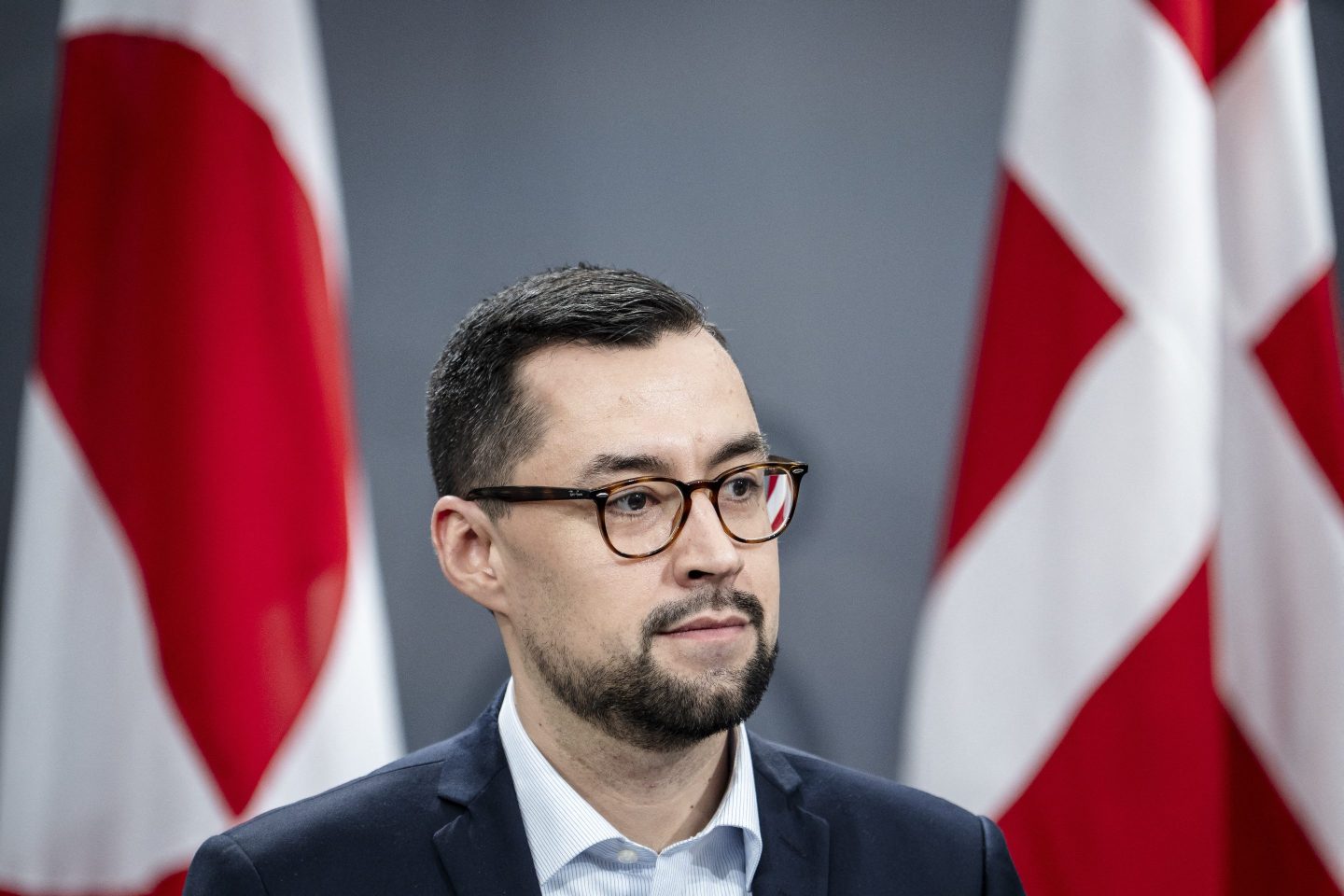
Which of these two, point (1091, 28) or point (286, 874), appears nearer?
point (286, 874)

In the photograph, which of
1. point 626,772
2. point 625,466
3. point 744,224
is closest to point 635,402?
point 625,466

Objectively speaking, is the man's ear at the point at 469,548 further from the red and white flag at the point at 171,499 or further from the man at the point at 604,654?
the red and white flag at the point at 171,499

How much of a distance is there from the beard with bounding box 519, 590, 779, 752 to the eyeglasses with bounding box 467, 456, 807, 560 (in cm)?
6

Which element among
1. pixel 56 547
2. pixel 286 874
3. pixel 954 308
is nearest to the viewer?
pixel 286 874

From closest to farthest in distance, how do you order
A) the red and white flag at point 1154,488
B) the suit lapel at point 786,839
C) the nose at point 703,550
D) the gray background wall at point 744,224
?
the nose at point 703,550, the suit lapel at point 786,839, the red and white flag at point 1154,488, the gray background wall at point 744,224

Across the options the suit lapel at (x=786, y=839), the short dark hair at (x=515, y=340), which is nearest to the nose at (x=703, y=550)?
the short dark hair at (x=515, y=340)

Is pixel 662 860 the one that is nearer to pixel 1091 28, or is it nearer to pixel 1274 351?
pixel 1274 351

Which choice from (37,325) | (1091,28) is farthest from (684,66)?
(37,325)

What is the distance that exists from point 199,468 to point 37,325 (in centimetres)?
31

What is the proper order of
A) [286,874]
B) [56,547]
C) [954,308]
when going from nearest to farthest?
[286,874] < [56,547] < [954,308]

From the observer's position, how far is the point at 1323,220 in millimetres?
1749

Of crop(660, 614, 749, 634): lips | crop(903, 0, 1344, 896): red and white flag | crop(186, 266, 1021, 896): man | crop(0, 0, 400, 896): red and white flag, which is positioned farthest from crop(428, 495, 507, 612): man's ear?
crop(903, 0, 1344, 896): red and white flag

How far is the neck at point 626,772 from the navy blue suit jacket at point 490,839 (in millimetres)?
63

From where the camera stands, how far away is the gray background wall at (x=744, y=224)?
2.40 m
